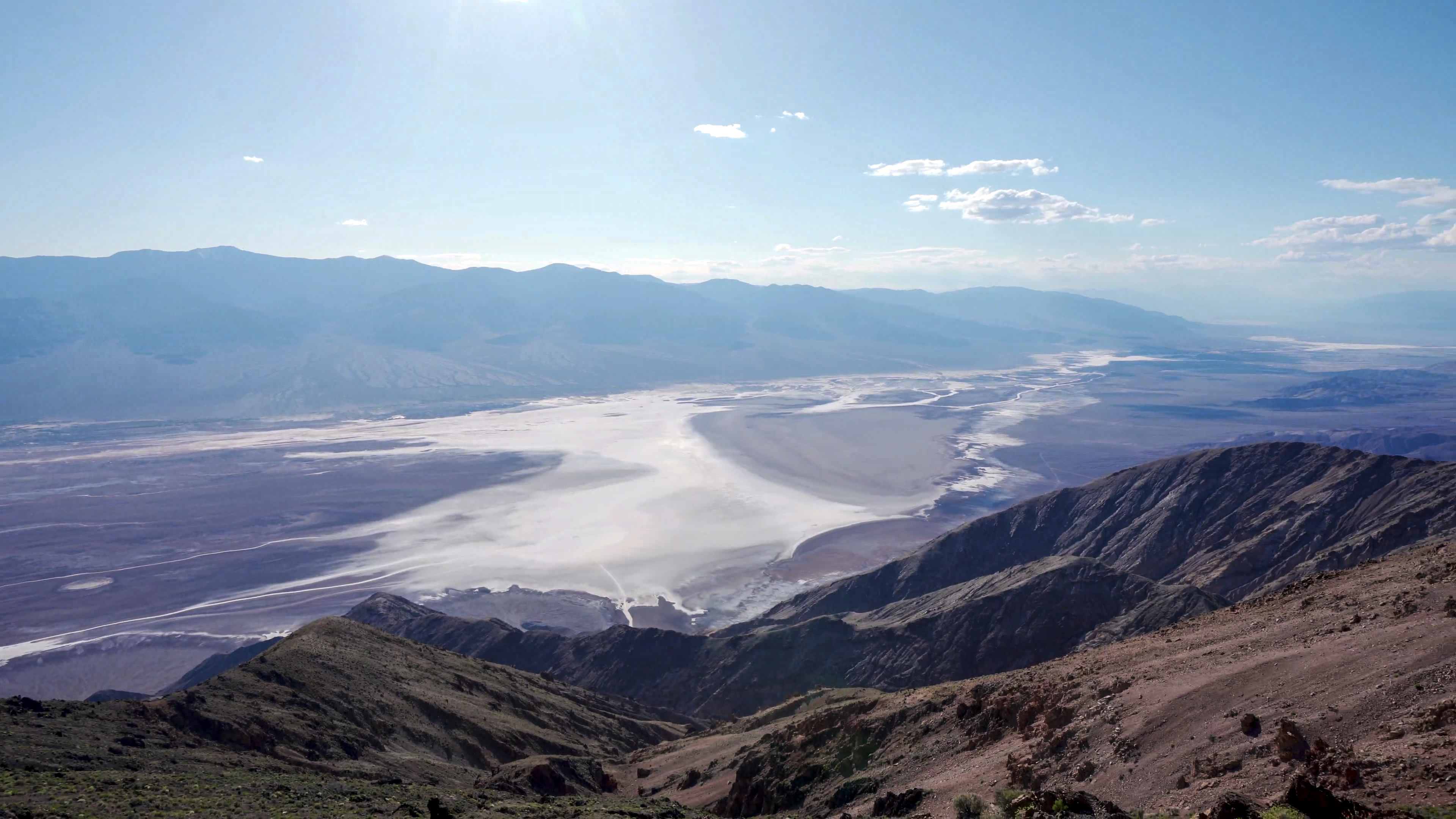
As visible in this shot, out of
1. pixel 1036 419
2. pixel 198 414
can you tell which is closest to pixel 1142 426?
pixel 1036 419

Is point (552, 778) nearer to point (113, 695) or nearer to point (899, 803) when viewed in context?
point (899, 803)

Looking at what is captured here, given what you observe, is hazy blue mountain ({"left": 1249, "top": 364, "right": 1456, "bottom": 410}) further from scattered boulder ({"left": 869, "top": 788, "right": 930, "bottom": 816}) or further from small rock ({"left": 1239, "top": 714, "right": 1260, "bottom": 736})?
small rock ({"left": 1239, "top": 714, "right": 1260, "bottom": 736})

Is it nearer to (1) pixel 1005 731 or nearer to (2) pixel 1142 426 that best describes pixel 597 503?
(1) pixel 1005 731

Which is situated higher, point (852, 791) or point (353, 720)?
point (852, 791)

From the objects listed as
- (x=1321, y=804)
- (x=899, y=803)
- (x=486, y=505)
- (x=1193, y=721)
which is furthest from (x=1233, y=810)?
(x=486, y=505)

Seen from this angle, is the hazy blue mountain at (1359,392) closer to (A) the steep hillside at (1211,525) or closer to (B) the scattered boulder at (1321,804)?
A: (A) the steep hillside at (1211,525)

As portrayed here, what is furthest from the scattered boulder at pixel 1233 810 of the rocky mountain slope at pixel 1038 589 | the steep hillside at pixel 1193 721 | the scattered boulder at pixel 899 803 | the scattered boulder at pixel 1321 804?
the rocky mountain slope at pixel 1038 589
